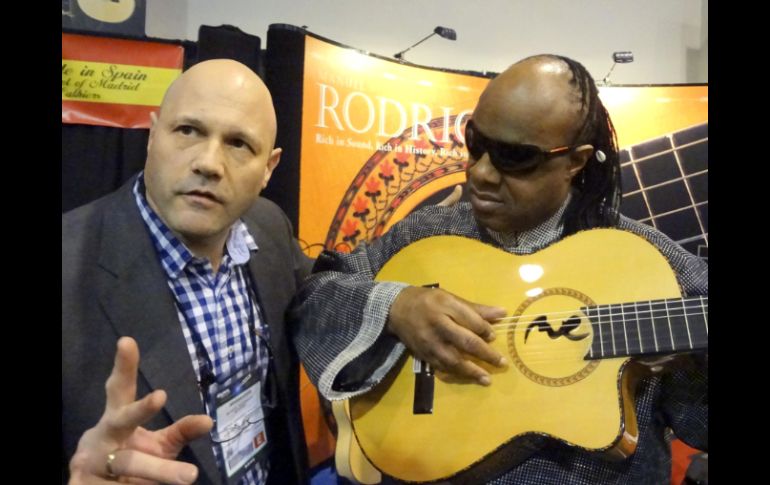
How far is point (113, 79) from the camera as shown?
22.5 inches

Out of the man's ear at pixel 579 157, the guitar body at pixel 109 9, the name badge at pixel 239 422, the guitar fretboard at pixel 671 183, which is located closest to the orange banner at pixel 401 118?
the guitar fretboard at pixel 671 183

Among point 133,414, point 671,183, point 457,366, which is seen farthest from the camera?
point 671,183

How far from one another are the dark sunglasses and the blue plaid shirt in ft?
1.02

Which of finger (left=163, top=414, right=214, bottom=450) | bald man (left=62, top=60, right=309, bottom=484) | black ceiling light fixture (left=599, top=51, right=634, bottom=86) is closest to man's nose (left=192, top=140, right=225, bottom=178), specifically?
bald man (left=62, top=60, right=309, bottom=484)

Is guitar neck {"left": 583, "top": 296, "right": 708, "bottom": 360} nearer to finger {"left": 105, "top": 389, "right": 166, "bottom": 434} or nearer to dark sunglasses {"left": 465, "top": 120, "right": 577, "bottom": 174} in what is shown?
dark sunglasses {"left": 465, "top": 120, "right": 577, "bottom": 174}

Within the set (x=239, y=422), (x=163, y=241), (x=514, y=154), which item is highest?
(x=514, y=154)

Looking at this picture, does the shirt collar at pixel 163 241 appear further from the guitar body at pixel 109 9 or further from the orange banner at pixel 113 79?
the guitar body at pixel 109 9

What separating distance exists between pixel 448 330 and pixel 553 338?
117 millimetres

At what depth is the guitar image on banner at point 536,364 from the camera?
55 centimetres

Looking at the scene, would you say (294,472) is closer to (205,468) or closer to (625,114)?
(205,468)

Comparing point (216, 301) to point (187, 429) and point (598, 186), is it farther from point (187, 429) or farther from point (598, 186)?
point (598, 186)

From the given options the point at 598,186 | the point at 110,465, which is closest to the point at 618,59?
the point at 598,186

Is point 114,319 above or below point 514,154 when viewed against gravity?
below
